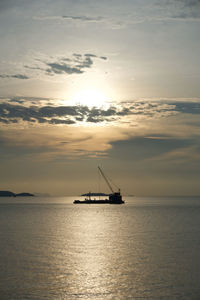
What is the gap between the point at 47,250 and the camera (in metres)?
72.2

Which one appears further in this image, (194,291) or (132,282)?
(132,282)

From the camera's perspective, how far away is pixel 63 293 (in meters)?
41.6

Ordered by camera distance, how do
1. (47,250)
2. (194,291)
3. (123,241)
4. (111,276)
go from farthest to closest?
(123,241), (47,250), (111,276), (194,291)

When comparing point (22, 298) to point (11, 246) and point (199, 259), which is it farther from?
point (11, 246)

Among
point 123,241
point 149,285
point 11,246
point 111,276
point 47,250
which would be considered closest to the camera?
point 149,285

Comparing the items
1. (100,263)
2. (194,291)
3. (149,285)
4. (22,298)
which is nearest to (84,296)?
(22,298)

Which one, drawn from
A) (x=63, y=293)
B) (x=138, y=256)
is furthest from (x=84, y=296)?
(x=138, y=256)

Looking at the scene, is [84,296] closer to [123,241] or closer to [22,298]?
[22,298]

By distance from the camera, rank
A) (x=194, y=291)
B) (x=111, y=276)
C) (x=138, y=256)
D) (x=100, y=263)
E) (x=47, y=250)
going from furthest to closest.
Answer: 1. (x=47, y=250)
2. (x=138, y=256)
3. (x=100, y=263)
4. (x=111, y=276)
5. (x=194, y=291)

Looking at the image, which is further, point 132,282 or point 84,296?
point 132,282

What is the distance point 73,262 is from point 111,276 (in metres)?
11.3

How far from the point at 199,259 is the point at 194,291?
20438 mm

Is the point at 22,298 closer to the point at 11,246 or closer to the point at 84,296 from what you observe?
the point at 84,296

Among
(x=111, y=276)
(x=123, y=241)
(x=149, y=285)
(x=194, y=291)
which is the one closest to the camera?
(x=194, y=291)
